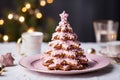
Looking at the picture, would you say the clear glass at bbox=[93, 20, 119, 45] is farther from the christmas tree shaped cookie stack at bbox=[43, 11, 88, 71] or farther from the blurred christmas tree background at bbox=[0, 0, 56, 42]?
the blurred christmas tree background at bbox=[0, 0, 56, 42]

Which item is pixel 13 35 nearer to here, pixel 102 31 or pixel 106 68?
pixel 102 31

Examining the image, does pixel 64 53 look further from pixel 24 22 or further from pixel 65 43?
pixel 24 22

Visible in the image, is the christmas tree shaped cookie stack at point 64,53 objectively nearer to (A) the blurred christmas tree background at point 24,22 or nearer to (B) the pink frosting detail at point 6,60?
(B) the pink frosting detail at point 6,60

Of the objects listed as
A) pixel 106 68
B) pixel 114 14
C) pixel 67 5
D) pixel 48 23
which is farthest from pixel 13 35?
pixel 106 68

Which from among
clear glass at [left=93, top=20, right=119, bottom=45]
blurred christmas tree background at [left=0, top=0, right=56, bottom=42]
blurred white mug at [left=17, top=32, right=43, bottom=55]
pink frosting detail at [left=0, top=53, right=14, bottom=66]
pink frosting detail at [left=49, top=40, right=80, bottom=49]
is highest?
blurred christmas tree background at [left=0, top=0, right=56, bottom=42]

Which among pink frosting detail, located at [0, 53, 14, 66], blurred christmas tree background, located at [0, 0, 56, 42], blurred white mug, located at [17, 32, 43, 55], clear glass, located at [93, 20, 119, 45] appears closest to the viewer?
pink frosting detail, located at [0, 53, 14, 66]

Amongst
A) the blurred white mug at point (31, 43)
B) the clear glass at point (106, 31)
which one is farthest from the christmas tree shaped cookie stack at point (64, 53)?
the clear glass at point (106, 31)

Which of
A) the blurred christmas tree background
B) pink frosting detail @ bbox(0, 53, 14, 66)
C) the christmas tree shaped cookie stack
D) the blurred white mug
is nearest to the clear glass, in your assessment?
the blurred white mug
